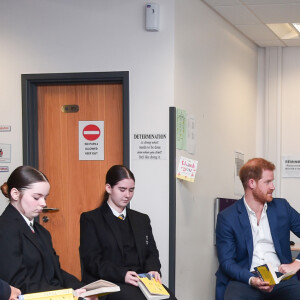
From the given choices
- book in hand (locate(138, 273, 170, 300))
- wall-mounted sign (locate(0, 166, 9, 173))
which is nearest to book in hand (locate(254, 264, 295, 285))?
book in hand (locate(138, 273, 170, 300))

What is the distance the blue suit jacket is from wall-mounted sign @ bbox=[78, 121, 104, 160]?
4.00ft

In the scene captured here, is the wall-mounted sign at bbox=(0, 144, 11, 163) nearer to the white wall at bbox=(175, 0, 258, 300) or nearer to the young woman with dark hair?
the young woman with dark hair

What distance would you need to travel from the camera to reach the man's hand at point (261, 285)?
3.76 meters

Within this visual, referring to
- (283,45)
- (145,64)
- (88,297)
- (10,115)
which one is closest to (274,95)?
(283,45)

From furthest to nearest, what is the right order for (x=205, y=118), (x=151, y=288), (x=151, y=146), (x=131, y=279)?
1. (x=205, y=118)
2. (x=151, y=146)
3. (x=131, y=279)
4. (x=151, y=288)

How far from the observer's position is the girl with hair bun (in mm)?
2959

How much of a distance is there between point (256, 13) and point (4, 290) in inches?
145

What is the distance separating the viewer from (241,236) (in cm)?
407

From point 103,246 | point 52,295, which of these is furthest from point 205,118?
point 52,295

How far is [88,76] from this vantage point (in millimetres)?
4707

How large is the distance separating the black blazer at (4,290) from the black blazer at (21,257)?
186mm

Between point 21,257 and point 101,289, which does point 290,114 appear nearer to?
point 101,289

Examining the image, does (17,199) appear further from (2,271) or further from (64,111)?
(64,111)

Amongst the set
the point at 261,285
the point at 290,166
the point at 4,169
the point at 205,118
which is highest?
the point at 205,118
